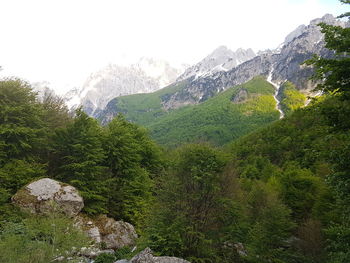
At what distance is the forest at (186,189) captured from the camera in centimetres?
1285

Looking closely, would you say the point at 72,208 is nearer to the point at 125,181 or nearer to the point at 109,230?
the point at 109,230

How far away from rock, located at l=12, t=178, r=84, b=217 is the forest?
3.11ft

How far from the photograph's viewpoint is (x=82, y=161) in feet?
96.8

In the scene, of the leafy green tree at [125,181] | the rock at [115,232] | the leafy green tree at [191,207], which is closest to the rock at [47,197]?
the rock at [115,232]

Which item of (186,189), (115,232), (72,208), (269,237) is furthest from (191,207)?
(72,208)

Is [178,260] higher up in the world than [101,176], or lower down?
lower down

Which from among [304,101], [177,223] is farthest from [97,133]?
[304,101]

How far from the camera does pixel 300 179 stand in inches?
1449

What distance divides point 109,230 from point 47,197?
7146 millimetres

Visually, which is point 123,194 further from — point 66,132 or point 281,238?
point 281,238

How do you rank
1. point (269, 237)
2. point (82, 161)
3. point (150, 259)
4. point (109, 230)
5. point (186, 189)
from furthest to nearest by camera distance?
1. point (82, 161)
2. point (109, 230)
3. point (269, 237)
4. point (186, 189)
5. point (150, 259)

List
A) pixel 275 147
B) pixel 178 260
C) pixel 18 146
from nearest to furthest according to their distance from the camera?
1. pixel 178 260
2. pixel 18 146
3. pixel 275 147

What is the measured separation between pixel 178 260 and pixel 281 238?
12.2 meters

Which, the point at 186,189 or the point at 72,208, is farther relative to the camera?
the point at 72,208
